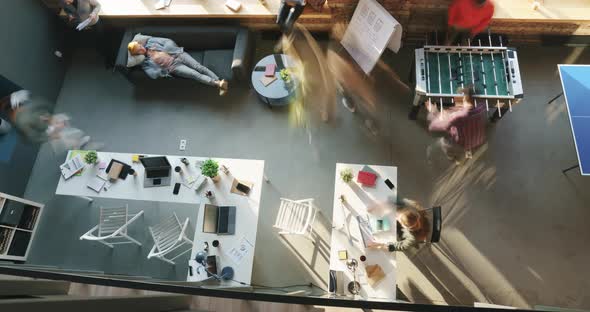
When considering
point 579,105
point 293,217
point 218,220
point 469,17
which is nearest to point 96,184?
point 218,220

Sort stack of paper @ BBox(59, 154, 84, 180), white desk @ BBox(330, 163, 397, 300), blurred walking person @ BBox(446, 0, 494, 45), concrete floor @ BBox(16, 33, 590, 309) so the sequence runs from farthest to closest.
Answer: stack of paper @ BBox(59, 154, 84, 180) < concrete floor @ BBox(16, 33, 590, 309) < blurred walking person @ BBox(446, 0, 494, 45) < white desk @ BBox(330, 163, 397, 300)

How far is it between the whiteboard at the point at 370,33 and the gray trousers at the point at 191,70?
172 cm

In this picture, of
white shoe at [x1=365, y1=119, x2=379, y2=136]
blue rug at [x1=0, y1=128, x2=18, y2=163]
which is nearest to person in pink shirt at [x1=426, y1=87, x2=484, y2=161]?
white shoe at [x1=365, y1=119, x2=379, y2=136]

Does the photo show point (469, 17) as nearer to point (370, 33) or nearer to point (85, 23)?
point (370, 33)

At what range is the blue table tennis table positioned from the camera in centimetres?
376

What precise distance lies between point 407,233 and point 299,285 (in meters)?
1.35

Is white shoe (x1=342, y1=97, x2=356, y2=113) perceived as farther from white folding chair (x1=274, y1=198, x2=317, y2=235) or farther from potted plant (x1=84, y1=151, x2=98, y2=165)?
potted plant (x1=84, y1=151, x2=98, y2=165)

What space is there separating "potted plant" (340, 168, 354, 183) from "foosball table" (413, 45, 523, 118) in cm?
113

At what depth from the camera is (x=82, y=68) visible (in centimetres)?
550

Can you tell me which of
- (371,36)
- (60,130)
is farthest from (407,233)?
(60,130)

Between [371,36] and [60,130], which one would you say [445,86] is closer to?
[371,36]

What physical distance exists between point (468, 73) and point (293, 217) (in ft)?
7.86

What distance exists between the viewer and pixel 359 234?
3.89m

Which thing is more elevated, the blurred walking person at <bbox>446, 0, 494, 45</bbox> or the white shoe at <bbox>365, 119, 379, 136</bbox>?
the blurred walking person at <bbox>446, 0, 494, 45</bbox>
